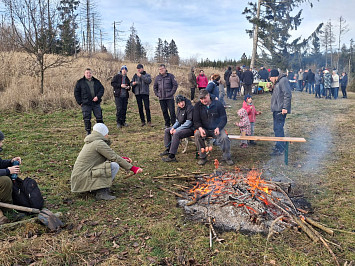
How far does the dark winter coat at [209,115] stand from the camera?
6445 mm

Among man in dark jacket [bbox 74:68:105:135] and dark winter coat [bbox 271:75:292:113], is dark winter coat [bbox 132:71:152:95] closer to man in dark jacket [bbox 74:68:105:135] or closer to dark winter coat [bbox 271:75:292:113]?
Result: man in dark jacket [bbox 74:68:105:135]

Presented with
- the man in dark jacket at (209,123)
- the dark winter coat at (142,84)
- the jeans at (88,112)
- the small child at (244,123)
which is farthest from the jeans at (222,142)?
the dark winter coat at (142,84)

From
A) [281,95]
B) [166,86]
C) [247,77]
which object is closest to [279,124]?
[281,95]

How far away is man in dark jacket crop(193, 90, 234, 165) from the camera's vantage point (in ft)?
20.7

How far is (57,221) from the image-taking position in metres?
3.74

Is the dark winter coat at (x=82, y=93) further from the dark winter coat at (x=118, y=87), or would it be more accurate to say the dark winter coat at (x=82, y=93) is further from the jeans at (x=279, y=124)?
the jeans at (x=279, y=124)

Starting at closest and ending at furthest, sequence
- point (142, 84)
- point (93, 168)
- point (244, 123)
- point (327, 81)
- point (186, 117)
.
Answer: point (93, 168)
point (186, 117)
point (244, 123)
point (142, 84)
point (327, 81)

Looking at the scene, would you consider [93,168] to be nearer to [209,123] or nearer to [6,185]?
[6,185]

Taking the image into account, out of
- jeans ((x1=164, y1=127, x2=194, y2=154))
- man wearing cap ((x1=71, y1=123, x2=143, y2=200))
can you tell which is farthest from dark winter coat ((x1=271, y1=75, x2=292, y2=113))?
man wearing cap ((x1=71, y1=123, x2=143, y2=200))

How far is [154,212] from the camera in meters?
4.23

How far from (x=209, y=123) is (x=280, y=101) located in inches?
78.7

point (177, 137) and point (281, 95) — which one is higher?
point (281, 95)

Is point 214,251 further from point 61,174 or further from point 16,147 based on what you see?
point 16,147

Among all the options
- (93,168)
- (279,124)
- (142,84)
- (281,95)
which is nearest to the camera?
(93,168)
